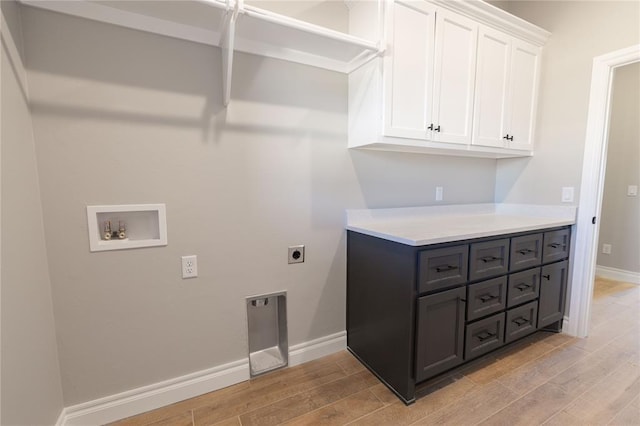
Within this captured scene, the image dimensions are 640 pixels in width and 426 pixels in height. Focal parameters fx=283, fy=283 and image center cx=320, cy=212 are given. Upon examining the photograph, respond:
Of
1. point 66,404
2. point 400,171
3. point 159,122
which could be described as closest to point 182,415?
point 66,404

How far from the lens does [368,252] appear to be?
5.85ft

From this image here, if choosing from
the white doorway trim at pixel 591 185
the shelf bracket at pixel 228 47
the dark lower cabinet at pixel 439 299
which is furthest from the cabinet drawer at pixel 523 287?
the shelf bracket at pixel 228 47

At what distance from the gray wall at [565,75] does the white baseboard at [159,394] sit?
7.69ft

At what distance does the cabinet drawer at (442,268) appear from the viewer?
4.79 feet

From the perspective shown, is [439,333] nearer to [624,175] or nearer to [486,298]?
[486,298]

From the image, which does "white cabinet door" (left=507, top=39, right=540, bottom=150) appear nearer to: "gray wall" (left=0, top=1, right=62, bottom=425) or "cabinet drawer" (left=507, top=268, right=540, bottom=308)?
"cabinet drawer" (left=507, top=268, right=540, bottom=308)

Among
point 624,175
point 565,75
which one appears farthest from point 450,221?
A: point 624,175

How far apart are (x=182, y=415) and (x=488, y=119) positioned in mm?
2663

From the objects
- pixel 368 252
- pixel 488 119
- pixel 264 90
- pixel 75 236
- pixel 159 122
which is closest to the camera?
pixel 75 236

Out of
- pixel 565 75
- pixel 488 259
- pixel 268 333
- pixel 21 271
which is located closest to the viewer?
pixel 21 271

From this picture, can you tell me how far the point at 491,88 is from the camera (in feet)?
6.66

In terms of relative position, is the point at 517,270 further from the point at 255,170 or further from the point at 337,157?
the point at 255,170

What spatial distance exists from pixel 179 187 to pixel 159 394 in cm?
112

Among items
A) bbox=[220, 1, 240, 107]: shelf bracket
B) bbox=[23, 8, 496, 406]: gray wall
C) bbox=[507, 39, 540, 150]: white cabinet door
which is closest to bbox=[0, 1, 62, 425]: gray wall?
bbox=[23, 8, 496, 406]: gray wall
